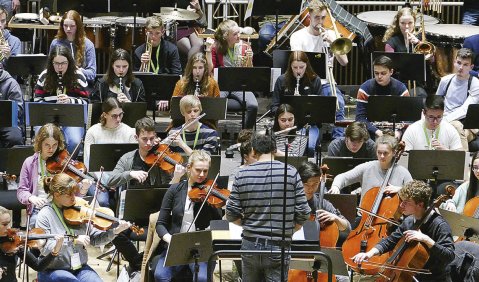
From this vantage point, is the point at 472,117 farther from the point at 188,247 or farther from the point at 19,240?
the point at 19,240

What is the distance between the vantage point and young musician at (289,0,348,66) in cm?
1205

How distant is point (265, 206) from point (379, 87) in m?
3.95

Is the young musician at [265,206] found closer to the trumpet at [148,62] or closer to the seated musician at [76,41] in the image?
the seated musician at [76,41]

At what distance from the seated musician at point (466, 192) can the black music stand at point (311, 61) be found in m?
2.64

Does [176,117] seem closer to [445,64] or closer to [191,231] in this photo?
[191,231]

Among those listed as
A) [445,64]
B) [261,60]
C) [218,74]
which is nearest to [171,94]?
[218,74]

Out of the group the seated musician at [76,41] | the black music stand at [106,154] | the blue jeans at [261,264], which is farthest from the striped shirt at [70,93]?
the blue jeans at [261,264]

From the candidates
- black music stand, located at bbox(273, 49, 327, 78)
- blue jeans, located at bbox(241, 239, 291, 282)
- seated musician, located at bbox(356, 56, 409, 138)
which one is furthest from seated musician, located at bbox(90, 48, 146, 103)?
blue jeans, located at bbox(241, 239, 291, 282)

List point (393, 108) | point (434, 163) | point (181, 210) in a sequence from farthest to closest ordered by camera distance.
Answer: point (393, 108) < point (434, 163) < point (181, 210)

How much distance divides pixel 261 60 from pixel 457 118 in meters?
2.53

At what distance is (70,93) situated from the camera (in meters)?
11.0

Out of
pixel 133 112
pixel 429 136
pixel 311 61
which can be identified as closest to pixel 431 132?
pixel 429 136

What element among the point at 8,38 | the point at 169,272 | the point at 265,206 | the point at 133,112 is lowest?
the point at 169,272

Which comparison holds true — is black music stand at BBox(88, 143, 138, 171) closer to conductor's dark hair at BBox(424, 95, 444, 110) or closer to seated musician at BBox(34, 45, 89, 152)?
seated musician at BBox(34, 45, 89, 152)
